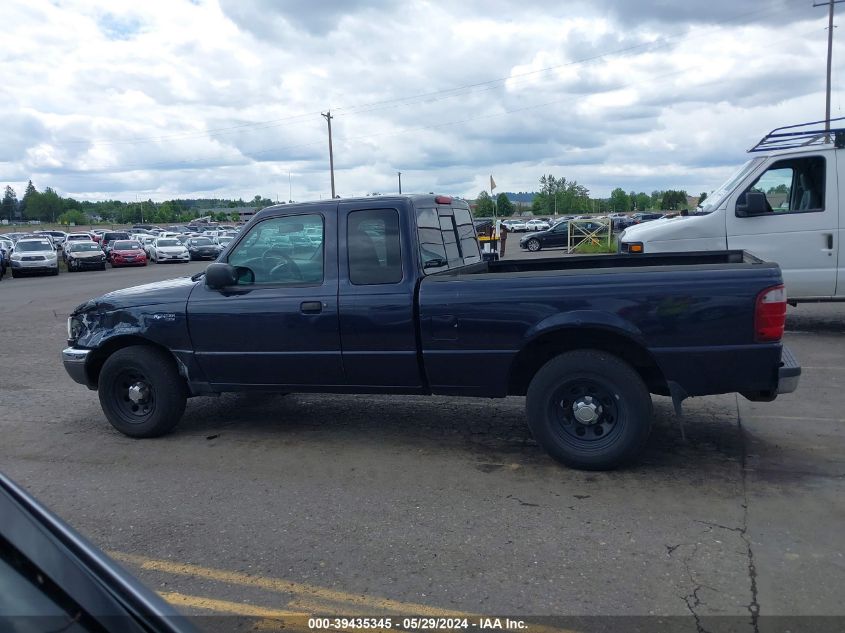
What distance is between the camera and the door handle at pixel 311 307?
571 centimetres

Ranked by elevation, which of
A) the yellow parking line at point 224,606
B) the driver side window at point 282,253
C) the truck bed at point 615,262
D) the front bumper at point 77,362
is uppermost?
the driver side window at point 282,253

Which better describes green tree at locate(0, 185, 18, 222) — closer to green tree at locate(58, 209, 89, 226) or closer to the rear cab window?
green tree at locate(58, 209, 89, 226)

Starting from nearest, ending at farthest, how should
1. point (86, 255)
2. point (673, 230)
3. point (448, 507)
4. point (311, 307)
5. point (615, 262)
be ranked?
point (448, 507), point (311, 307), point (615, 262), point (673, 230), point (86, 255)

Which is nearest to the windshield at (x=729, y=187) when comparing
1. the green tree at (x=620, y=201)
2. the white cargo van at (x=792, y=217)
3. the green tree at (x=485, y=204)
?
the white cargo van at (x=792, y=217)

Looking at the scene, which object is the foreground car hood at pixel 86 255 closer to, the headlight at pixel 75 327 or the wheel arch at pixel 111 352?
the headlight at pixel 75 327

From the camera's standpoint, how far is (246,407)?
7.42m

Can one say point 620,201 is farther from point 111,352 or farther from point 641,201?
point 111,352

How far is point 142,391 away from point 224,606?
10.5ft

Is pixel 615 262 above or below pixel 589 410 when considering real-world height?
above

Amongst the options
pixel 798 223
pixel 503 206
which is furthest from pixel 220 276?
pixel 503 206

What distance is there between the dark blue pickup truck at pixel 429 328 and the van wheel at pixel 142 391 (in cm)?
1

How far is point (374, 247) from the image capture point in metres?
5.75

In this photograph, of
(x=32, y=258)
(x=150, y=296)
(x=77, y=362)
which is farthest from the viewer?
(x=32, y=258)

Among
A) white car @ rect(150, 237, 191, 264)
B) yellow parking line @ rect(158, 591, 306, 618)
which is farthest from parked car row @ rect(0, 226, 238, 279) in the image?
yellow parking line @ rect(158, 591, 306, 618)
